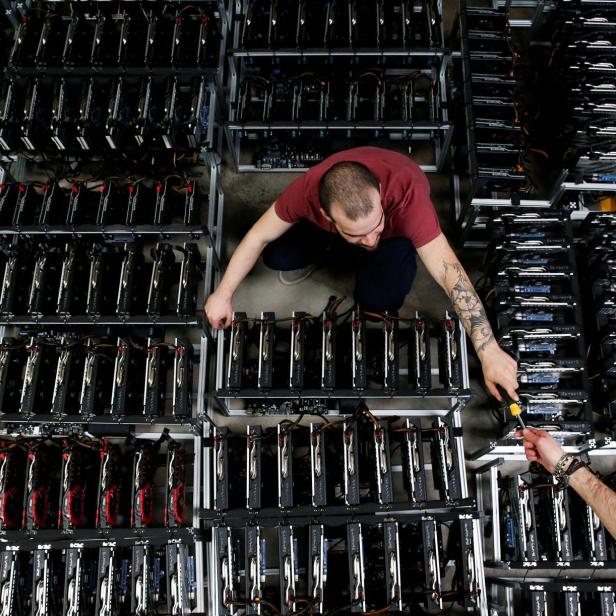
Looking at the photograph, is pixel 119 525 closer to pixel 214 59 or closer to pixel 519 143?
pixel 214 59

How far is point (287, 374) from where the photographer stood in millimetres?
3721

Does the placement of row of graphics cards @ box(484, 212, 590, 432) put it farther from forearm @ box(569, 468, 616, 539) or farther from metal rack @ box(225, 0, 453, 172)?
metal rack @ box(225, 0, 453, 172)

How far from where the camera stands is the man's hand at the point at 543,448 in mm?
2742

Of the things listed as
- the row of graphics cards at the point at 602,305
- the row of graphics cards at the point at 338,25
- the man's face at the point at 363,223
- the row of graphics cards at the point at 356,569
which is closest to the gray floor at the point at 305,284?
the row of graphics cards at the point at 602,305

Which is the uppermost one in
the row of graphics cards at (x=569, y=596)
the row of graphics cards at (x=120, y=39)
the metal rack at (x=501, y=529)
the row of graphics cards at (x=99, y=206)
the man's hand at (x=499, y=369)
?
the row of graphics cards at (x=120, y=39)

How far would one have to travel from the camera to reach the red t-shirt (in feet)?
9.02

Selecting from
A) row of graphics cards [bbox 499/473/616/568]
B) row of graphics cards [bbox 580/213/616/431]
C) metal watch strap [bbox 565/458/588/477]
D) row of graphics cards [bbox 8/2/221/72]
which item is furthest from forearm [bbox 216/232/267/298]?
row of graphics cards [bbox 580/213/616/431]

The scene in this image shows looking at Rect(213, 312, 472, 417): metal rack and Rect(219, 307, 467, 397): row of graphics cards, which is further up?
Rect(219, 307, 467, 397): row of graphics cards

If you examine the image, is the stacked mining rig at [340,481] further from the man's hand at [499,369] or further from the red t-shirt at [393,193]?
the red t-shirt at [393,193]

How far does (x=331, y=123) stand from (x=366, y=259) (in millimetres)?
1103

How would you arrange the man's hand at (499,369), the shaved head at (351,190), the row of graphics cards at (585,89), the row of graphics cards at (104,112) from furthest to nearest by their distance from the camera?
the row of graphics cards at (104,112)
the row of graphics cards at (585,89)
the man's hand at (499,369)
the shaved head at (351,190)

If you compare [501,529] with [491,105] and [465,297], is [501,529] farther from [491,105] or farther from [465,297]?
[491,105]

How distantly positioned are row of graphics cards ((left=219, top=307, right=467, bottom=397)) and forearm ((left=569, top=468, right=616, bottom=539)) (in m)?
0.79

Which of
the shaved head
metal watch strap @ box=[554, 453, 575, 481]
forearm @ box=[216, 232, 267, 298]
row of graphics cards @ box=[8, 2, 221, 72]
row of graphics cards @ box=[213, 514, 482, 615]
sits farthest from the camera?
row of graphics cards @ box=[8, 2, 221, 72]
